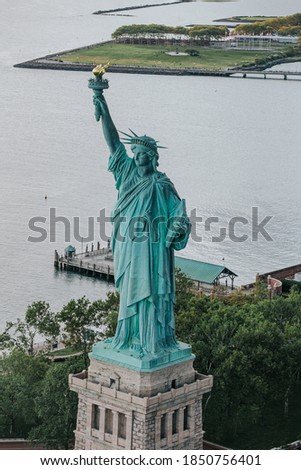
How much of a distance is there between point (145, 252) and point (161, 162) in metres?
90.9

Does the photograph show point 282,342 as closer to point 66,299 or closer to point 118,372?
point 118,372

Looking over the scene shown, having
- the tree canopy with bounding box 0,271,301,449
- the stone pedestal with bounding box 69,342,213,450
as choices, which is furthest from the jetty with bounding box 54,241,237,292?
the stone pedestal with bounding box 69,342,213,450

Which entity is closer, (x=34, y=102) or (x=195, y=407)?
(x=195, y=407)

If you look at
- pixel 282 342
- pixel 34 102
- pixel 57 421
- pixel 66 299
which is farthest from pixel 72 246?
pixel 34 102

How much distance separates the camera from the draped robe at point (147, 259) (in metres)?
36.0

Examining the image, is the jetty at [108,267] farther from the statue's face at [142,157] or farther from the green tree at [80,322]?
the statue's face at [142,157]

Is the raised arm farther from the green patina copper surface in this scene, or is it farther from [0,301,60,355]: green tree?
[0,301,60,355]: green tree

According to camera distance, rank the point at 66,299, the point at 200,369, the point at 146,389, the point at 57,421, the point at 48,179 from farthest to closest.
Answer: the point at 48,179 < the point at 66,299 < the point at 200,369 < the point at 57,421 < the point at 146,389

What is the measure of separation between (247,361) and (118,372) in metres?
15.3

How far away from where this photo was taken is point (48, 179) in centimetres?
11200

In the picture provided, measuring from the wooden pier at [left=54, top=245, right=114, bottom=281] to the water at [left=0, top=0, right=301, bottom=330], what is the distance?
0.72m

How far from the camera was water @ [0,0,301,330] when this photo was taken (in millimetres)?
87375

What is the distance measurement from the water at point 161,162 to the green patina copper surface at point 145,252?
36.1 metres

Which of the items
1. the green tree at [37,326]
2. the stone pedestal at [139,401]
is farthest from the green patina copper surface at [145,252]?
the green tree at [37,326]
